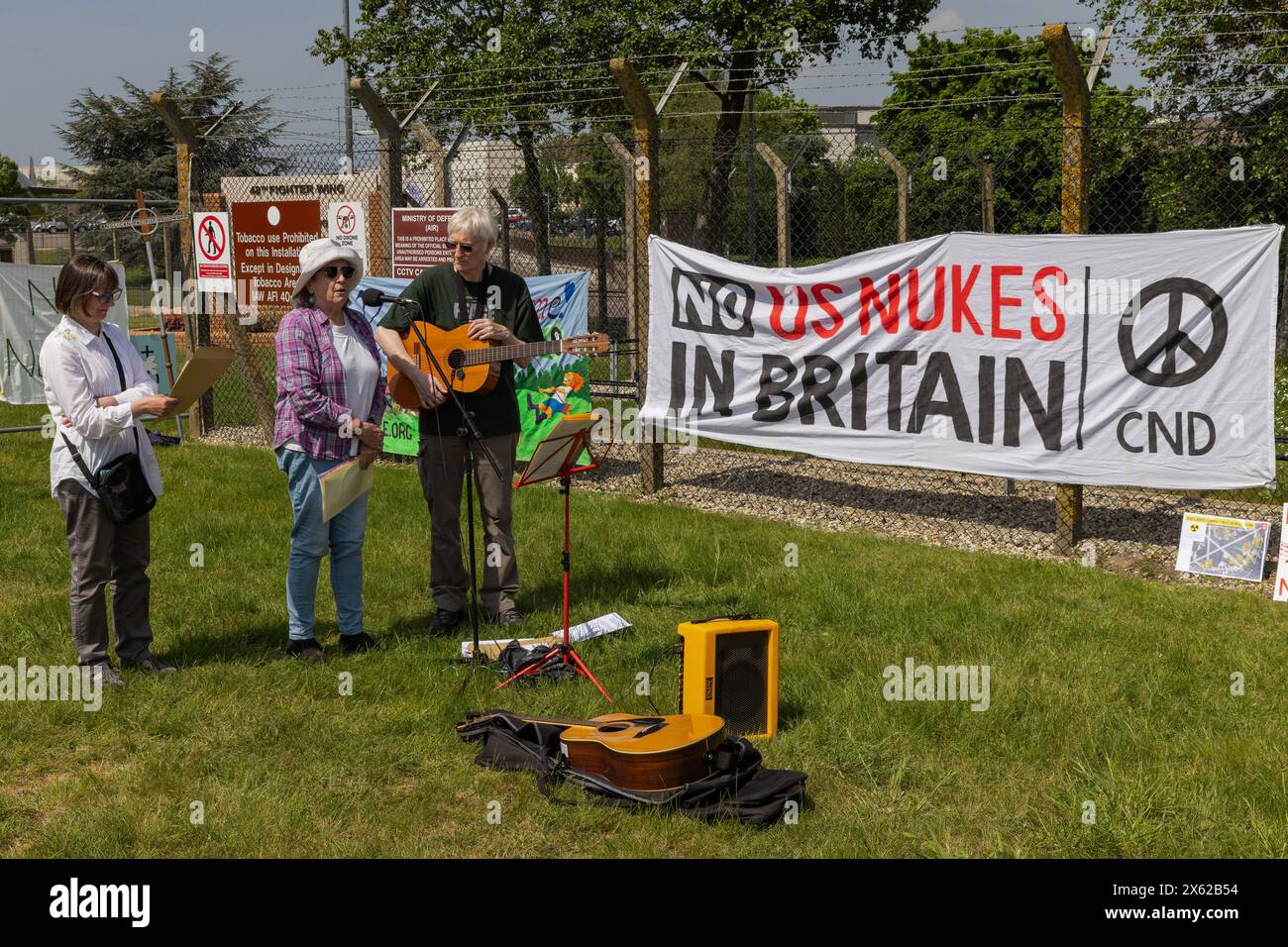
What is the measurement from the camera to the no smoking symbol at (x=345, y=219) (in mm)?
11775

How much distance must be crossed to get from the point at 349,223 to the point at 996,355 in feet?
21.1

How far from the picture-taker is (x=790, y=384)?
30.3 feet

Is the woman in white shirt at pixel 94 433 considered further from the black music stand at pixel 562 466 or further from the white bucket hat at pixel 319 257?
the black music stand at pixel 562 466

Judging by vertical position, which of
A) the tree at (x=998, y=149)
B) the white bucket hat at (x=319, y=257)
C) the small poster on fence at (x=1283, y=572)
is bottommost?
the small poster on fence at (x=1283, y=572)

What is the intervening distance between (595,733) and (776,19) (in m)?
25.3

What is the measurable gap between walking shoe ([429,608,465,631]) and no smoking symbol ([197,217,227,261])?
726cm

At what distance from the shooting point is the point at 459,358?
668 cm

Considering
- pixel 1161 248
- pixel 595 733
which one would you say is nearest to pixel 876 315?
pixel 1161 248

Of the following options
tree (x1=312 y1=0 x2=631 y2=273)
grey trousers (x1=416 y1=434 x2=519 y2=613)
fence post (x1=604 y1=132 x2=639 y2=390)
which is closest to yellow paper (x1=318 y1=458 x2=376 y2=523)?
grey trousers (x1=416 y1=434 x2=519 y2=613)

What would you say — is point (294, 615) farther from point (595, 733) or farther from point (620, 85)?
point (620, 85)

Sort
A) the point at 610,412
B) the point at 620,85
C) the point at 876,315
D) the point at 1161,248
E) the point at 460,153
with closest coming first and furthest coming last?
the point at 1161,248
the point at 876,315
the point at 620,85
the point at 610,412
the point at 460,153

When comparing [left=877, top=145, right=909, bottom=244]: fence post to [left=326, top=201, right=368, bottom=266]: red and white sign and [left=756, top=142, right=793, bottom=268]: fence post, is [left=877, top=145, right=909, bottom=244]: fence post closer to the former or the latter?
[left=756, top=142, right=793, bottom=268]: fence post

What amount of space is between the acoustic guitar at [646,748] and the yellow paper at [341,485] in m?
1.75

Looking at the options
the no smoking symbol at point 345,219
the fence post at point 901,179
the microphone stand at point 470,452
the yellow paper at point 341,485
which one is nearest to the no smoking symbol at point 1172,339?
the microphone stand at point 470,452
